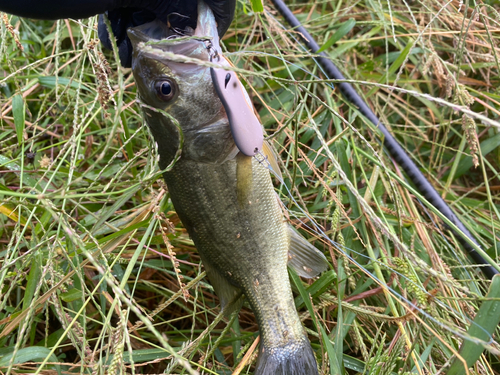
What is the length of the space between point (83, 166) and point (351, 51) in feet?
6.61

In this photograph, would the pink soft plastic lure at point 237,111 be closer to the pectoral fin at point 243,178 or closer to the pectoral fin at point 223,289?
the pectoral fin at point 243,178

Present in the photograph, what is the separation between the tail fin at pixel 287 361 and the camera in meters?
1.60

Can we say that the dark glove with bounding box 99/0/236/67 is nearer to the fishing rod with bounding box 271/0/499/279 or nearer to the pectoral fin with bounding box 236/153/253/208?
the pectoral fin with bounding box 236/153/253/208

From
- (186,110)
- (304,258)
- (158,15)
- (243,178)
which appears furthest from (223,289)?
(158,15)

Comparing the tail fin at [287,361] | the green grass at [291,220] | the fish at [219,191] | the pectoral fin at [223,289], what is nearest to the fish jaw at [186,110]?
the fish at [219,191]

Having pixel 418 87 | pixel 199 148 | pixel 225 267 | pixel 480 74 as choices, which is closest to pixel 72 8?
pixel 199 148

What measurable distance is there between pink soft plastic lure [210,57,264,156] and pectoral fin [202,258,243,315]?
1.75ft

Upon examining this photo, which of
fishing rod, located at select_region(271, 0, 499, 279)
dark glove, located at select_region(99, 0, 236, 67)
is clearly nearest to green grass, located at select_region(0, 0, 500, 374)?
fishing rod, located at select_region(271, 0, 499, 279)

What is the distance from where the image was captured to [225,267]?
1657 millimetres

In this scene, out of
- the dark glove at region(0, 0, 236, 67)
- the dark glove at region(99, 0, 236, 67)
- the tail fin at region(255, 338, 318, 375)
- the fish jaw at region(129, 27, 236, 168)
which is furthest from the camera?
the tail fin at region(255, 338, 318, 375)

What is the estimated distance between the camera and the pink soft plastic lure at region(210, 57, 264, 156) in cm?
143

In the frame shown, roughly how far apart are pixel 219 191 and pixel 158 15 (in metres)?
0.67

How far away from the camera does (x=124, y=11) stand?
1.46m

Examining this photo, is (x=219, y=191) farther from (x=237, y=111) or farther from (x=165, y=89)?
(x=165, y=89)
